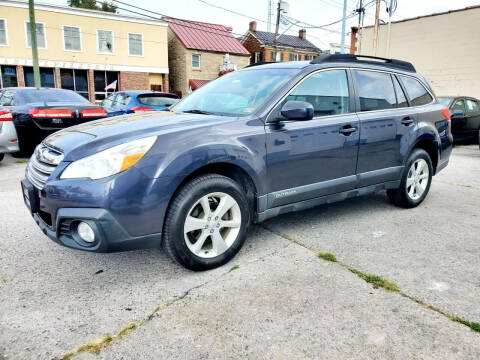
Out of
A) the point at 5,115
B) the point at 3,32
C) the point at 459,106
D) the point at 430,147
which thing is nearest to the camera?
the point at 430,147

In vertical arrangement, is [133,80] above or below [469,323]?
above

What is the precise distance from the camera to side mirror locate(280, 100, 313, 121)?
9.89 ft

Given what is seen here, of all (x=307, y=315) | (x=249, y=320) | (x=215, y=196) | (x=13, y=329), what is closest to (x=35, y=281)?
(x=13, y=329)

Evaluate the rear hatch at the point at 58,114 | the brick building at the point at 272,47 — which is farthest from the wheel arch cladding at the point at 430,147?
the brick building at the point at 272,47

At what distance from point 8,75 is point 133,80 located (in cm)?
808

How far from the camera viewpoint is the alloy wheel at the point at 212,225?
109 inches

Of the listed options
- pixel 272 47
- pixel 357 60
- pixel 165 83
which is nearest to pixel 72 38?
pixel 165 83

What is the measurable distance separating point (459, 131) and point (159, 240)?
10.9 m

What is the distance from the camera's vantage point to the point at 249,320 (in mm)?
2275

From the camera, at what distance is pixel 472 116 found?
1106 centimetres

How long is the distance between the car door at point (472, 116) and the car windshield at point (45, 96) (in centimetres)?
1049

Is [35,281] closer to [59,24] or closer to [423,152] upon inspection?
[423,152]

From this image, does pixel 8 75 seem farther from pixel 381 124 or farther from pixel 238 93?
pixel 381 124

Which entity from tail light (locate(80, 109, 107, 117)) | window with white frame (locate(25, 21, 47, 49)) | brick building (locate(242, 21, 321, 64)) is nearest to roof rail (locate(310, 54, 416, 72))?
tail light (locate(80, 109, 107, 117))
